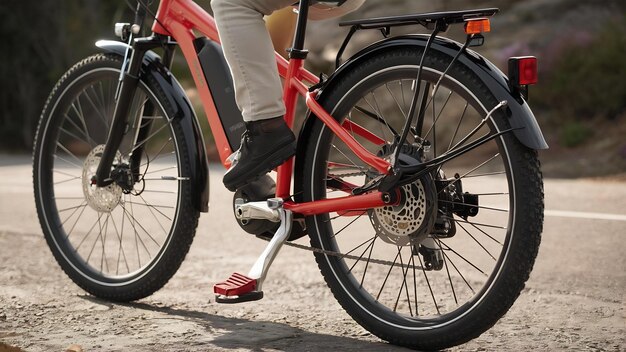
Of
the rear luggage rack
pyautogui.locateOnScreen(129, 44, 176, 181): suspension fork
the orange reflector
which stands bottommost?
pyautogui.locateOnScreen(129, 44, 176, 181): suspension fork

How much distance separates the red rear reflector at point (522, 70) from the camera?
11.7ft

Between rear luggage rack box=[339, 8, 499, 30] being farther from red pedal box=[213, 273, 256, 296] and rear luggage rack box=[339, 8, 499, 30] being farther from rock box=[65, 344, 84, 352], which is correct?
rock box=[65, 344, 84, 352]

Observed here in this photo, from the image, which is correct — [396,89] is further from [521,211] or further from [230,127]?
[521,211]

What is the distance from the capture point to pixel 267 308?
4785mm

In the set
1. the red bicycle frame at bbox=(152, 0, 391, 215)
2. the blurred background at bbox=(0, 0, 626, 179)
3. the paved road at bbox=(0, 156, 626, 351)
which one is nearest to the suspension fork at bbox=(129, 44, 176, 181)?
the red bicycle frame at bbox=(152, 0, 391, 215)

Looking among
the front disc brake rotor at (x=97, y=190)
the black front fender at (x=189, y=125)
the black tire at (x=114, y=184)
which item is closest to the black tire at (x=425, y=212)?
the black front fender at (x=189, y=125)

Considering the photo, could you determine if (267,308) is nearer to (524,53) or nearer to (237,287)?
(237,287)

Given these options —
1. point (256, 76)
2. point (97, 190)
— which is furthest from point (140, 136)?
point (256, 76)

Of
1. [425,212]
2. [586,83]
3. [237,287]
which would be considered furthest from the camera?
[586,83]

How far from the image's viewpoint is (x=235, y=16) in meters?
4.09

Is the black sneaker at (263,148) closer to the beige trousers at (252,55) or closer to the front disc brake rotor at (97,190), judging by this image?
the beige trousers at (252,55)

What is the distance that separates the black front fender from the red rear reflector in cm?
157

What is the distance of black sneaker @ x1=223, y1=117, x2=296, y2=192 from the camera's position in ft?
13.5

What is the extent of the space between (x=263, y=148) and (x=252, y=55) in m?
0.35
